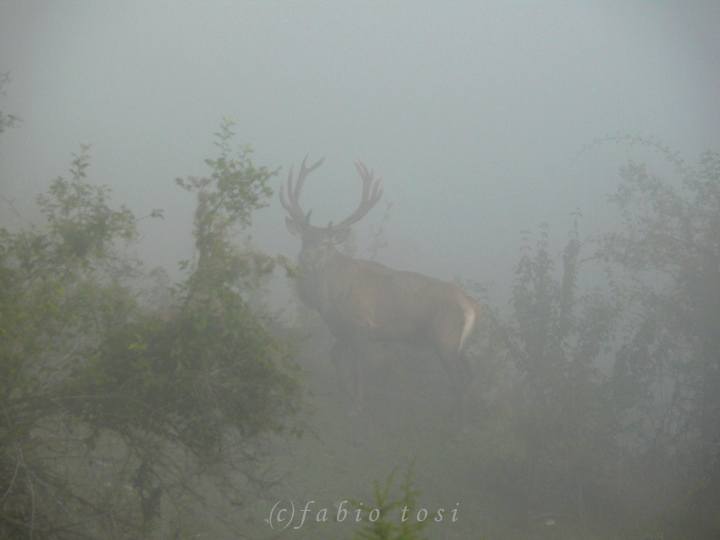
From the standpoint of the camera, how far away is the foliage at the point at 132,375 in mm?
3023

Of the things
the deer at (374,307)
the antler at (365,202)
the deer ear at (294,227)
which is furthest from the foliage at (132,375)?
the antler at (365,202)

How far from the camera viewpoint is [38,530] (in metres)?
2.72

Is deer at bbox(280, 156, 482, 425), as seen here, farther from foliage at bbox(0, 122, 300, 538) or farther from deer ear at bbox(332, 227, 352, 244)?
foliage at bbox(0, 122, 300, 538)

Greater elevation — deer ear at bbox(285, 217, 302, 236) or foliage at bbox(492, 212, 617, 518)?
deer ear at bbox(285, 217, 302, 236)

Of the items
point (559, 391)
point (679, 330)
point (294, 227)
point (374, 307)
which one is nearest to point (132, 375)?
point (374, 307)

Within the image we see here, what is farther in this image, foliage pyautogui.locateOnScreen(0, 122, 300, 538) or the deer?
the deer

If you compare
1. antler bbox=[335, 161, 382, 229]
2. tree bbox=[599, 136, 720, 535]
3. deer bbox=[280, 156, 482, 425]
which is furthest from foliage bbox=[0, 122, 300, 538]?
tree bbox=[599, 136, 720, 535]

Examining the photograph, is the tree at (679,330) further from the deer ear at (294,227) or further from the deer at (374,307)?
the deer ear at (294,227)

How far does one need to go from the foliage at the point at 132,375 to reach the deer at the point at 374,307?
467cm

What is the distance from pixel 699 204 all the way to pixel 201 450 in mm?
8286

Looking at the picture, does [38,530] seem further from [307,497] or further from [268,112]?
[268,112]

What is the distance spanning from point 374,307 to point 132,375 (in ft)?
18.1

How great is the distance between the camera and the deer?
838 cm

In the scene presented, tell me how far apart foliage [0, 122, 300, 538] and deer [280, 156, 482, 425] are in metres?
4.67
